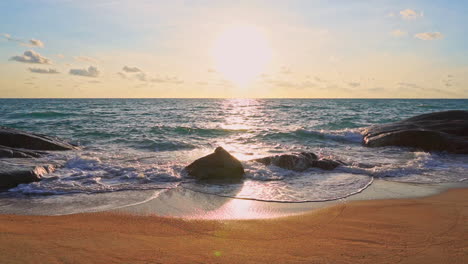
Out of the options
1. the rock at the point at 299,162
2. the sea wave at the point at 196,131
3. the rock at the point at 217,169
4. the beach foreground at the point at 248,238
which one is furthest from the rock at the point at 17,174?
A: the sea wave at the point at 196,131

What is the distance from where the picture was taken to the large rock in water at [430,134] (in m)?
13.5

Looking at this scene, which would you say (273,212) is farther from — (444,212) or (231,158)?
(231,158)

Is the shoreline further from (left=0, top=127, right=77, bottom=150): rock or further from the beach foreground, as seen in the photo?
(left=0, top=127, right=77, bottom=150): rock

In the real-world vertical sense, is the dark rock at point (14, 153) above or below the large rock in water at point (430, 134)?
below

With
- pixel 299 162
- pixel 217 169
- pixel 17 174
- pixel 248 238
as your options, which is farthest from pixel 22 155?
pixel 248 238

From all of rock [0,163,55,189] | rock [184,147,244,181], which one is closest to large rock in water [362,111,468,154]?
rock [184,147,244,181]

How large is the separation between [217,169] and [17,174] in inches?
177

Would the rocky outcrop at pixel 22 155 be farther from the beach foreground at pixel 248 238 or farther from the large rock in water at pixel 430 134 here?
the large rock in water at pixel 430 134

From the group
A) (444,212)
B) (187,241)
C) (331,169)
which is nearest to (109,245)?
(187,241)

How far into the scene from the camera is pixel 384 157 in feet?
39.8

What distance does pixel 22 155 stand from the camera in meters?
10.2

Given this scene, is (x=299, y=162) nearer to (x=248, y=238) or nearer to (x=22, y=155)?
(x=248, y=238)

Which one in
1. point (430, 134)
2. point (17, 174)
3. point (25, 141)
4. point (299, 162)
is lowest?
point (17, 174)

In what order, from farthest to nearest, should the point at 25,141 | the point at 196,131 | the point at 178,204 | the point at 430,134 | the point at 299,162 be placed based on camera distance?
the point at 196,131 → the point at 430,134 → the point at 25,141 → the point at 299,162 → the point at 178,204
